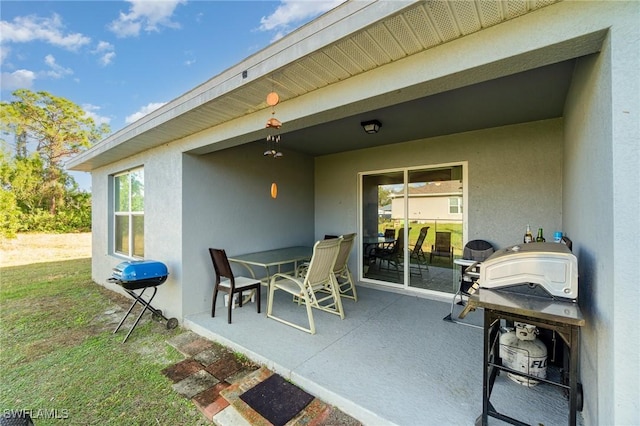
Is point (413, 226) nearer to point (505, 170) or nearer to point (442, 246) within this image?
point (442, 246)

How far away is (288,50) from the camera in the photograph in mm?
1909

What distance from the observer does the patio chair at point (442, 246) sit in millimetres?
4461

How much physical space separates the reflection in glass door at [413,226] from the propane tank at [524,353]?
2137 mm

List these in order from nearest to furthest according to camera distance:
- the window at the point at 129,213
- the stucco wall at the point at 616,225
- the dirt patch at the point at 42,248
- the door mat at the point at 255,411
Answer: the stucco wall at the point at 616,225 < the door mat at the point at 255,411 < the window at the point at 129,213 < the dirt patch at the point at 42,248

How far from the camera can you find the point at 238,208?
443 cm

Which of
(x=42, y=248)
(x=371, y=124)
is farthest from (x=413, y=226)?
(x=42, y=248)

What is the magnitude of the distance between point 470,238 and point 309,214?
3.10m

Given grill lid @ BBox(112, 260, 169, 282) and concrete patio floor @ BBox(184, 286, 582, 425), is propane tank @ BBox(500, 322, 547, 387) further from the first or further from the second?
grill lid @ BBox(112, 260, 169, 282)

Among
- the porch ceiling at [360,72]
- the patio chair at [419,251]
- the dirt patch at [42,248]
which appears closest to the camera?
the porch ceiling at [360,72]

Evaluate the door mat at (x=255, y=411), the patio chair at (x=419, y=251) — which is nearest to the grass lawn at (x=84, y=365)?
the door mat at (x=255, y=411)

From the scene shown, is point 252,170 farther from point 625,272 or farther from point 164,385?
point 625,272

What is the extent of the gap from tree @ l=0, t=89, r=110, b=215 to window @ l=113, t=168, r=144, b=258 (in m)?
11.7

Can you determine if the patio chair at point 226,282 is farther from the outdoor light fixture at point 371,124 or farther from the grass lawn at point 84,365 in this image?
the outdoor light fixture at point 371,124

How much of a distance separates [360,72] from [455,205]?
311cm
